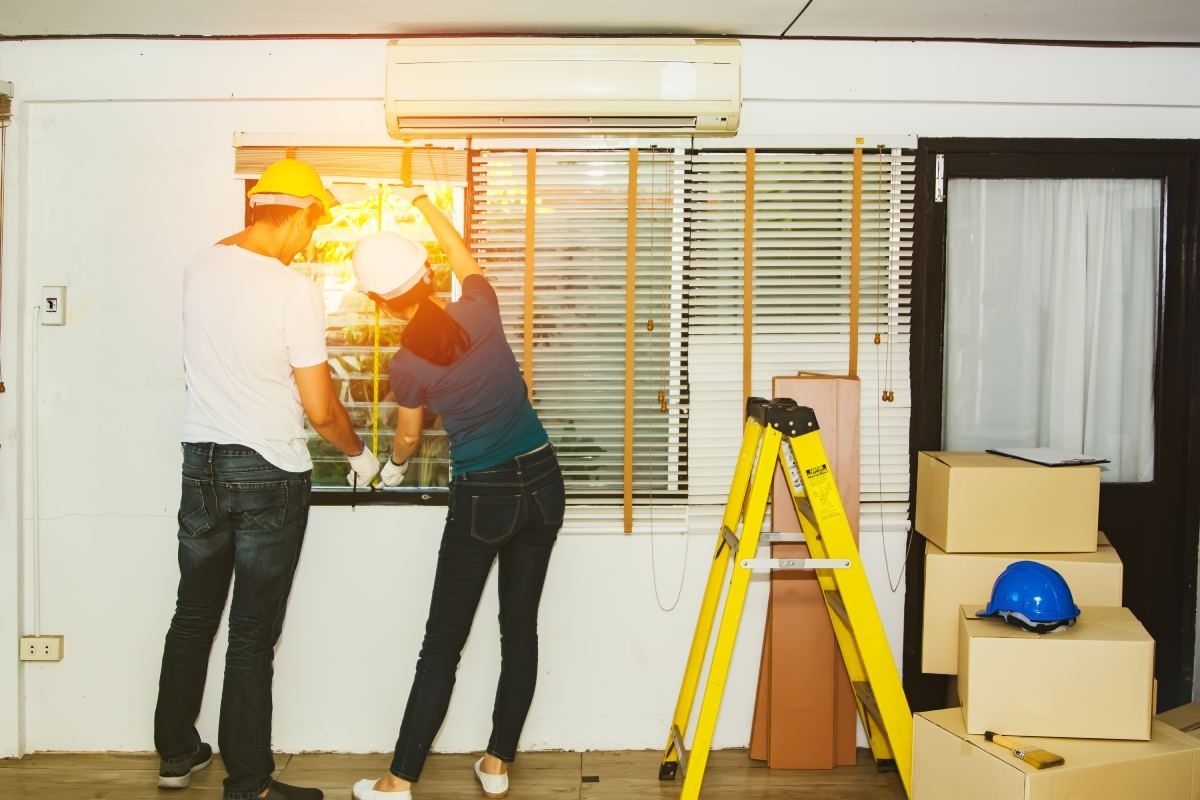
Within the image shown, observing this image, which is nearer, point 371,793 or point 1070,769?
point 1070,769

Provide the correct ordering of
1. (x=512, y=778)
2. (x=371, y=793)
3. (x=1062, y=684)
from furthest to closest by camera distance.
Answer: (x=512, y=778), (x=371, y=793), (x=1062, y=684)

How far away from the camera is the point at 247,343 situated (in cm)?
245

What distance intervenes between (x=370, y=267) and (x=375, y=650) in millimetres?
1285

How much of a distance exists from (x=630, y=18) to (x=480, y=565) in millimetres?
1666

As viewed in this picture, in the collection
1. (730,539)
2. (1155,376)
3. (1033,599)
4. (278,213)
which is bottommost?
(1033,599)

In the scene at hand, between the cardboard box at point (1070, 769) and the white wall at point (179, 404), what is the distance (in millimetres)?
722

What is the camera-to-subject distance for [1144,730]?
7.55ft

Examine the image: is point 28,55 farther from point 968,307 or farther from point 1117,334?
point 1117,334

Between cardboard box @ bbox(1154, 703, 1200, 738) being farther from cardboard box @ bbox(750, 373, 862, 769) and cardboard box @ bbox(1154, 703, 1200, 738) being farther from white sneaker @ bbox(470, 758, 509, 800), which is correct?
white sneaker @ bbox(470, 758, 509, 800)

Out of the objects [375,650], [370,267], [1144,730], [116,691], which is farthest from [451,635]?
[1144,730]

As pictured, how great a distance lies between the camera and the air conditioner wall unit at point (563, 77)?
9.10 ft

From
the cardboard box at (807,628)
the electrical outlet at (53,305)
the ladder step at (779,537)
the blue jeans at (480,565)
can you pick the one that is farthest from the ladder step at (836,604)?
the electrical outlet at (53,305)

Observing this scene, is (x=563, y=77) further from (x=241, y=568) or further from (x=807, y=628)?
(x=807, y=628)

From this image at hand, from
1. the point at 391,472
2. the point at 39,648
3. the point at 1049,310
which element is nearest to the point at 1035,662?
the point at 1049,310
